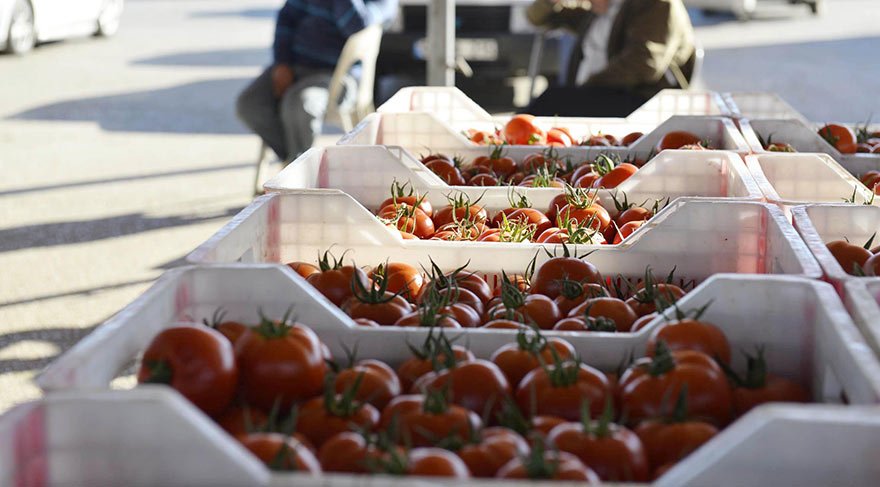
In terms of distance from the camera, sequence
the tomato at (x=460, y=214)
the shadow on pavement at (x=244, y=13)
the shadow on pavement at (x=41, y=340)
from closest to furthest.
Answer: the tomato at (x=460, y=214), the shadow on pavement at (x=41, y=340), the shadow on pavement at (x=244, y=13)

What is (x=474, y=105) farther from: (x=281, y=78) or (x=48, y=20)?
(x=48, y=20)

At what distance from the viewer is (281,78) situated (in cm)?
589

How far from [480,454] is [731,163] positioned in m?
1.82

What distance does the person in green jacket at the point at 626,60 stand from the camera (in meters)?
5.01

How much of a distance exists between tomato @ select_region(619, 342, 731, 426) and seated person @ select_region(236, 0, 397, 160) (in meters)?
4.38

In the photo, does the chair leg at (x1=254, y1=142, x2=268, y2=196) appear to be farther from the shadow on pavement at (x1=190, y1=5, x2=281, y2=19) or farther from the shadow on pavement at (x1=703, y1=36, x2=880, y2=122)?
the shadow on pavement at (x1=190, y1=5, x2=281, y2=19)

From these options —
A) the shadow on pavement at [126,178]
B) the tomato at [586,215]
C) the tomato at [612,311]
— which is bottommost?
the shadow on pavement at [126,178]

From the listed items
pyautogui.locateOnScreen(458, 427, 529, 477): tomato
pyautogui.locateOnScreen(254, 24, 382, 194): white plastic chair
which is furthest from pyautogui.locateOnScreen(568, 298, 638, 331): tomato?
pyautogui.locateOnScreen(254, 24, 382, 194): white plastic chair

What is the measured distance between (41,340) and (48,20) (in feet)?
30.2

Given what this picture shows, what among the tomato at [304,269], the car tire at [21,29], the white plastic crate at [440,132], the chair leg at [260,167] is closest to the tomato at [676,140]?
the white plastic crate at [440,132]

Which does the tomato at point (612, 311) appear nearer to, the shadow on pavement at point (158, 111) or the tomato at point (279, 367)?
the tomato at point (279, 367)

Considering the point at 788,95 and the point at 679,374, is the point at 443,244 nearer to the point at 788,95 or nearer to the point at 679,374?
the point at 679,374

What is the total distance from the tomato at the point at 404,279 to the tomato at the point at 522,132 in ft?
5.06

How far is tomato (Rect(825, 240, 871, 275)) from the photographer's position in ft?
7.25
